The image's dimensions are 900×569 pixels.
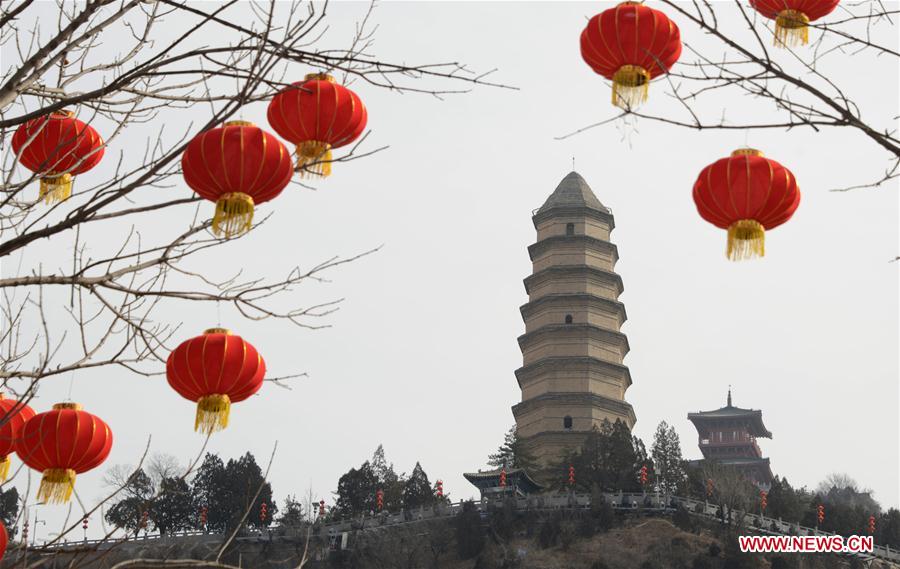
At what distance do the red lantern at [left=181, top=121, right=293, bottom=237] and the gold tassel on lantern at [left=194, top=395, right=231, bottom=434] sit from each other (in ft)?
4.30

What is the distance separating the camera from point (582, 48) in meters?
5.54

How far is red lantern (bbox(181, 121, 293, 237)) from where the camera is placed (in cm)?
436

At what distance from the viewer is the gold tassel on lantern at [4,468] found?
5039 millimetres

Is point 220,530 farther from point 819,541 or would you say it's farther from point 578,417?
point 819,541

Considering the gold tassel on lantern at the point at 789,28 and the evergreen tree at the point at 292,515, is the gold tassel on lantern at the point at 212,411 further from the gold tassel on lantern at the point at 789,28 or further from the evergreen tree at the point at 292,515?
the evergreen tree at the point at 292,515

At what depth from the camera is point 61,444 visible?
209 inches

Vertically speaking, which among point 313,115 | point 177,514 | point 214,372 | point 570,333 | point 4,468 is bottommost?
point 4,468

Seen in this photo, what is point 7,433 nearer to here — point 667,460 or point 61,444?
point 61,444

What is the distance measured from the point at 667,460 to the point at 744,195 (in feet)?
114

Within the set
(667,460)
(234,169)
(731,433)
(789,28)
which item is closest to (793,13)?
(789,28)

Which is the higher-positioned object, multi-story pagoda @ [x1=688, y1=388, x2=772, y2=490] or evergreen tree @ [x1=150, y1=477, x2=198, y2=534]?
multi-story pagoda @ [x1=688, y1=388, x2=772, y2=490]

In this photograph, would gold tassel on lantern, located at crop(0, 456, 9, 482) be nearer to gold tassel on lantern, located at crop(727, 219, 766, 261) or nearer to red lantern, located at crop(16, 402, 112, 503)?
red lantern, located at crop(16, 402, 112, 503)

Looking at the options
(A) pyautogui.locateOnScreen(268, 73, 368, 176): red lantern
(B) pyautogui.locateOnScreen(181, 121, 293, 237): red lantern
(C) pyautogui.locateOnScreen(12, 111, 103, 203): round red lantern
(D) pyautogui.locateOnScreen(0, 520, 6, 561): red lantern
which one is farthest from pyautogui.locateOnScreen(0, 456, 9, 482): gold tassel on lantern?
(A) pyautogui.locateOnScreen(268, 73, 368, 176): red lantern

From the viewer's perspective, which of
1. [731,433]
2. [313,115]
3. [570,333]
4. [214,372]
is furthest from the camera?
[731,433]
